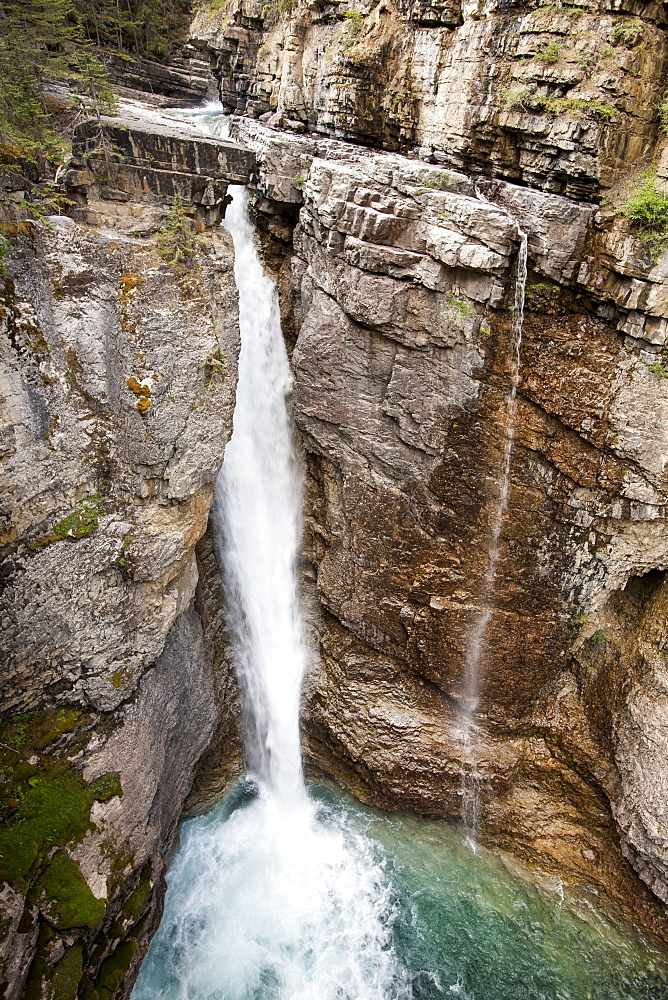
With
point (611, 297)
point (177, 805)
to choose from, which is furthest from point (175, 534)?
point (611, 297)

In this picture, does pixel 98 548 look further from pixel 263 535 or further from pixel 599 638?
pixel 599 638

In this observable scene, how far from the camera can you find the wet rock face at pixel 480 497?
10.1 meters

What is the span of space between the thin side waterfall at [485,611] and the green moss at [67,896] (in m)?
7.70

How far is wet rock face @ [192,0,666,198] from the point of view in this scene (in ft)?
29.8

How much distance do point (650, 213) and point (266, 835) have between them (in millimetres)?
13879

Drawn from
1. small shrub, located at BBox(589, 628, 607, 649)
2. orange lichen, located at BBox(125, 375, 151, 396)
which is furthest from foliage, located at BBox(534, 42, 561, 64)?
small shrub, located at BBox(589, 628, 607, 649)

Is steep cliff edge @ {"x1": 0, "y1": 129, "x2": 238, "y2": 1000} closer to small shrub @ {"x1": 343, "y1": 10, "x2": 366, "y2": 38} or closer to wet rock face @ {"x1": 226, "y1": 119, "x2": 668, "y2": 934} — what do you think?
wet rock face @ {"x1": 226, "y1": 119, "x2": 668, "y2": 934}

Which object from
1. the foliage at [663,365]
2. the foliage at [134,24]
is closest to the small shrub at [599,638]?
the foliage at [663,365]

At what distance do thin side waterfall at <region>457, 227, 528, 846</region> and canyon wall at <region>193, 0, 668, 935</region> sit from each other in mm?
130

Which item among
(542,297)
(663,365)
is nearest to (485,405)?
(542,297)

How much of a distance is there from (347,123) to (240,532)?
29.6 ft

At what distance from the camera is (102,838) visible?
8.68m

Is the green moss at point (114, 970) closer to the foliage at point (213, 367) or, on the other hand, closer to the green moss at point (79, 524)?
the green moss at point (79, 524)

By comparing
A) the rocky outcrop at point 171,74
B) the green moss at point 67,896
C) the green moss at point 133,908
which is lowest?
the green moss at point 133,908
